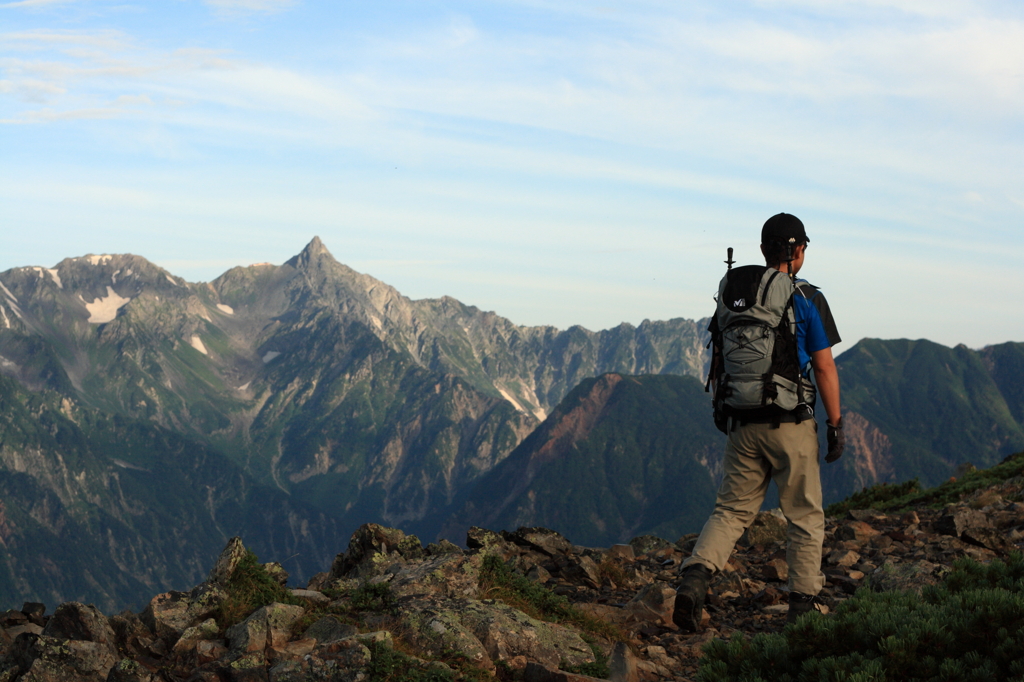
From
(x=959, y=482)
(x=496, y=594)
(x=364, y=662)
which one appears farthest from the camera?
(x=959, y=482)

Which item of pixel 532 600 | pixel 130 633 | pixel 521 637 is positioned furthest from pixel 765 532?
pixel 130 633

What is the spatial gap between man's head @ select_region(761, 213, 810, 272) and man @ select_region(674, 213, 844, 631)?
0.04 ft

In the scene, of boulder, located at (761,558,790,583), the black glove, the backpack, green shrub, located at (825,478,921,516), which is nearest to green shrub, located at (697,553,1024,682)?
the black glove

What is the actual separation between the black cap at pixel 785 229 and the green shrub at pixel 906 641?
3.86 meters

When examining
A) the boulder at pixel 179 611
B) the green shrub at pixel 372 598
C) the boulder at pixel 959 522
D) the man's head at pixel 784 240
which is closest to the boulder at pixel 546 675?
the green shrub at pixel 372 598

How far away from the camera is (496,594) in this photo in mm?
11883

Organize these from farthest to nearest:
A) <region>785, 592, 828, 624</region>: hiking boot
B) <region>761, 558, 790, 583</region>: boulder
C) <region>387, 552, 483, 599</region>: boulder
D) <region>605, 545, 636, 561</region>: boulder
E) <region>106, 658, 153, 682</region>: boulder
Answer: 1. <region>605, 545, 636, 561</region>: boulder
2. <region>761, 558, 790, 583</region>: boulder
3. <region>387, 552, 483, 599</region>: boulder
4. <region>785, 592, 828, 624</region>: hiking boot
5. <region>106, 658, 153, 682</region>: boulder

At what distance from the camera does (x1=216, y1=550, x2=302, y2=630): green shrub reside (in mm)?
10875

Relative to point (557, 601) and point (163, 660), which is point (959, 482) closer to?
point (557, 601)

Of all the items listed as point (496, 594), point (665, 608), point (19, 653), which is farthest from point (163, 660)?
point (665, 608)

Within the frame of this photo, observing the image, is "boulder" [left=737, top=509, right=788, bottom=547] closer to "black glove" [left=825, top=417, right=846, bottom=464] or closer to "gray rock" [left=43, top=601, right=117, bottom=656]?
"black glove" [left=825, top=417, right=846, bottom=464]

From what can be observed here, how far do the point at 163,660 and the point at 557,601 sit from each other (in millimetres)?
4944

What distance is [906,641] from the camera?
675 centimetres

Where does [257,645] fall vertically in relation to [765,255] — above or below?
below
